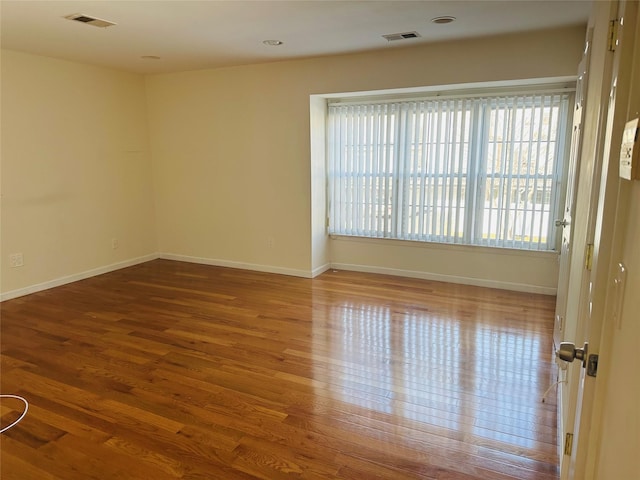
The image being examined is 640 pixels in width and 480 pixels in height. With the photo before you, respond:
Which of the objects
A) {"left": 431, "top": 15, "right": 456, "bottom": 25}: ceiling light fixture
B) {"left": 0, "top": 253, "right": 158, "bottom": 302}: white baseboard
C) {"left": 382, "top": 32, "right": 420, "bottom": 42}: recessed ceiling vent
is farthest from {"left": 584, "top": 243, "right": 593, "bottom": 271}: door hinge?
{"left": 0, "top": 253, "right": 158, "bottom": 302}: white baseboard

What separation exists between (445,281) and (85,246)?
13.8ft

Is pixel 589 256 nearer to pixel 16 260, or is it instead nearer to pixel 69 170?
pixel 16 260

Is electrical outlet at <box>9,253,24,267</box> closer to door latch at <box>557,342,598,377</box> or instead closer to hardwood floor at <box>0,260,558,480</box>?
hardwood floor at <box>0,260,558,480</box>

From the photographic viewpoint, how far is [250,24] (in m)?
3.39

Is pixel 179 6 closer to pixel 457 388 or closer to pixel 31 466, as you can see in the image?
pixel 31 466

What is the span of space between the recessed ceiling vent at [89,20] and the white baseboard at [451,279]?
346cm

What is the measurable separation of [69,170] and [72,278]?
4.01 ft

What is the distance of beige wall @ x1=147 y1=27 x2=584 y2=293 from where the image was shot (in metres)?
4.23

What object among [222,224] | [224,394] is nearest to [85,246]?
[222,224]

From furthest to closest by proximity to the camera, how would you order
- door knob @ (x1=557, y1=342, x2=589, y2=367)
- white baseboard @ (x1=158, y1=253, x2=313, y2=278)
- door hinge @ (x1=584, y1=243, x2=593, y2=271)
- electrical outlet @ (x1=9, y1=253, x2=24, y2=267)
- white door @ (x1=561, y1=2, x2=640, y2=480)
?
A: white baseboard @ (x1=158, y1=253, x2=313, y2=278) < electrical outlet @ (x1=9, y1=253, x2=24, y2=267) < door hinge @ (x1=584, y1=243, x2=593, y2=271) < door knob @ (x1=557, y1=342, x2=589, y2=367) < white door @ (x1=561, y1=2, x2=640, y2=480)

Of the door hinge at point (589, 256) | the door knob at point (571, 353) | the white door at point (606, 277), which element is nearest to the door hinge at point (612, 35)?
the white door at point (606, 277)

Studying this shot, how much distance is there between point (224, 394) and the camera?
2643mm

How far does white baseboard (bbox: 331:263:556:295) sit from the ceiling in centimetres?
245

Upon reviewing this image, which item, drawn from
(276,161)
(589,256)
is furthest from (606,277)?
(276,161)
